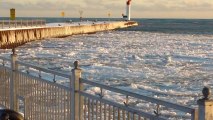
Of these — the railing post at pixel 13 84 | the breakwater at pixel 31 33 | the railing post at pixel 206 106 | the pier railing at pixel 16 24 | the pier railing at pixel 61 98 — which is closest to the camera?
the railing post at pixel 206 106

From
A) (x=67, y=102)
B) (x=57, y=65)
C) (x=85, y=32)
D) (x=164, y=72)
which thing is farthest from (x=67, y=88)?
(x=85, y=32)

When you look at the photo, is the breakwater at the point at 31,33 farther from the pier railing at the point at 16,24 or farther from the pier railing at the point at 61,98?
the pier railing at the point at 61,98

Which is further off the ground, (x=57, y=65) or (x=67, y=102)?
(x=67, y=102)

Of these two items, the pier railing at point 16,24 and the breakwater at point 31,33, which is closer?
the breakwater at point 31,33

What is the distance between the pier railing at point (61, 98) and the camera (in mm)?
5387

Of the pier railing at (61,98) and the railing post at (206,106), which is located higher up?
the railing post at (206,106)

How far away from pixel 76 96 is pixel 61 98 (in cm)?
66

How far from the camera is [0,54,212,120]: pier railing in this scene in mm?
5387

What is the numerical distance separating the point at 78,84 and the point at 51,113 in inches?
48.1

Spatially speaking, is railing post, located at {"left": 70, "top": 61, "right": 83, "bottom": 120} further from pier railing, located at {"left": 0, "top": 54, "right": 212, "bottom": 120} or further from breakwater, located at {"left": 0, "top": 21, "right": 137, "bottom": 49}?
breakwater, located at {"left": 0, "top": 21, "right": 137, "bottom": 49}

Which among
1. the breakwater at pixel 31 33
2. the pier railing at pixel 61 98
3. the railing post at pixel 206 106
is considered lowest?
the breakwater at pixel 31 33

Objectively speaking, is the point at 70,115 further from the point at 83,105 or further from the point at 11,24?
the point at 11,24

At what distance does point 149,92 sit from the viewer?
57.9ft

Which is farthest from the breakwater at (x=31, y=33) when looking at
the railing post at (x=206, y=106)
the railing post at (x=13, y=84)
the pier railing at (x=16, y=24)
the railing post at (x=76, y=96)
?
the railing post at (x=206, y=106)
